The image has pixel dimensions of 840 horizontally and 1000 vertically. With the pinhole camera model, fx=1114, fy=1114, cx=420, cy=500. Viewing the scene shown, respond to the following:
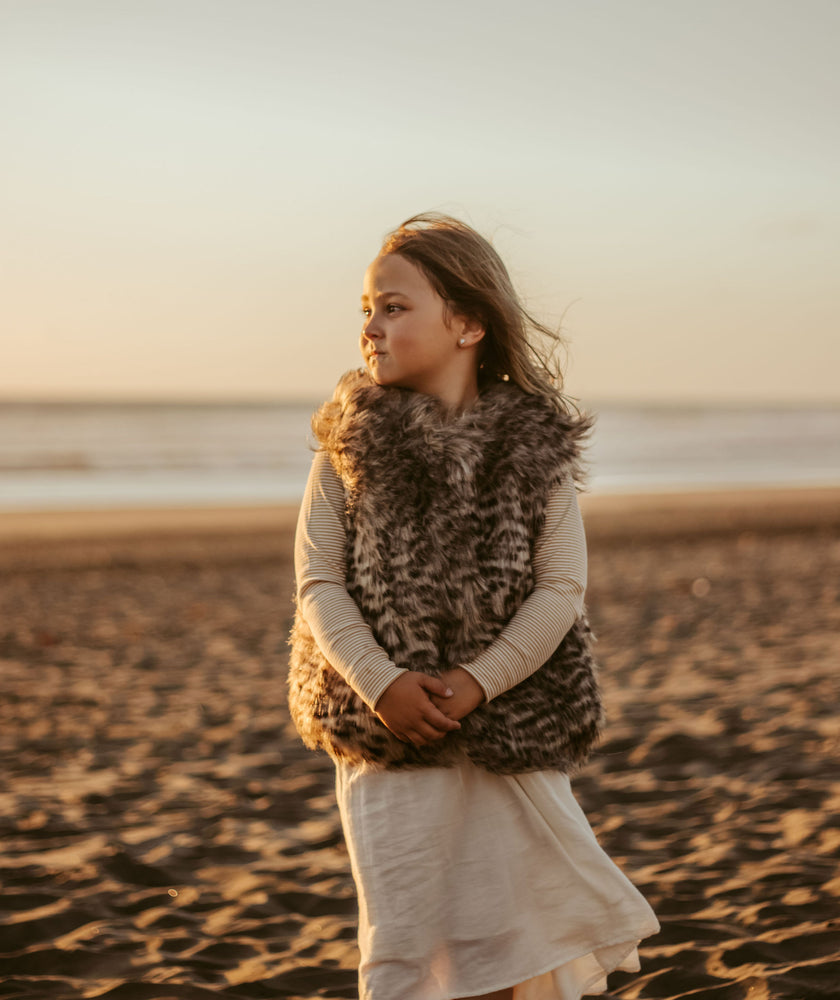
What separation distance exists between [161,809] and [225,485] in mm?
16033

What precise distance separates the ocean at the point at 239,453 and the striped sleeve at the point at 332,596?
14.3m

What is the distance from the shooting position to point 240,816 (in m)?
4.39

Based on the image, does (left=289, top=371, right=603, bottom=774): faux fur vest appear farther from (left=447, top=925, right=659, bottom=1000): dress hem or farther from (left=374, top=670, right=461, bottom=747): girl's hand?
(left=447, top=925, right=659, bottom=1000): dress hem

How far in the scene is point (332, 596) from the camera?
2.42 meters

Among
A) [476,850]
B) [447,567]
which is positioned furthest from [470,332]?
[476,850]

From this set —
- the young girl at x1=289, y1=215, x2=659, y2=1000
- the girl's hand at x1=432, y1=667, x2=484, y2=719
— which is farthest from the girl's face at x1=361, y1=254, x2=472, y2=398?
the girl's hand at x1=432, y1=667, x2=484, y2=719

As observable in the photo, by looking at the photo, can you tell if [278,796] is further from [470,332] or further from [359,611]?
[470,332]

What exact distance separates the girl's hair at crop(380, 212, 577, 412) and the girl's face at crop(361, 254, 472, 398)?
0.11 ft

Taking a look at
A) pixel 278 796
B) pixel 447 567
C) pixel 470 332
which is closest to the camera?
pixel 447 567

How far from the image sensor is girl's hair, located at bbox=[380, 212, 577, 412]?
2.58m

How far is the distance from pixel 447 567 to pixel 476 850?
62 centimetres

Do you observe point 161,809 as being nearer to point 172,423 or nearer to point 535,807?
point 535,807

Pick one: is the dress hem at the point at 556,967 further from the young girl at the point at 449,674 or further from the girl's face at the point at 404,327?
the girl's face at the point at 404,327

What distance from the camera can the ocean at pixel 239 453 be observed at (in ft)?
63.3
